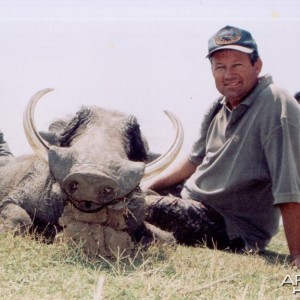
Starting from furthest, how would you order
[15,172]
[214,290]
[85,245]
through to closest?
[15,172] < [85,245] < [214,290]

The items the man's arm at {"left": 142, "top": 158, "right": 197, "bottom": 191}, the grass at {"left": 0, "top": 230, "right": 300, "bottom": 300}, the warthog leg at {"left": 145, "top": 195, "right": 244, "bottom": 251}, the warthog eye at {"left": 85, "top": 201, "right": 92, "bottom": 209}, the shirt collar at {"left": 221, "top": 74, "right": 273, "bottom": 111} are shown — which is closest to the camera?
the grass at {"left": 0, "top": 230, "right": 300, "bottom": 300}

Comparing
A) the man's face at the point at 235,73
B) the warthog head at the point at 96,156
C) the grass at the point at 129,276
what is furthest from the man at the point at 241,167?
the grass at the point at 129,276

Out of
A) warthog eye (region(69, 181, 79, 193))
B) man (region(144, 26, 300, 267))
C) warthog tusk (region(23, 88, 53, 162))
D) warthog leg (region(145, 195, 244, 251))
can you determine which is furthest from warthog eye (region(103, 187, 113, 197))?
warthog leg (region(145, 195, 244, 251))

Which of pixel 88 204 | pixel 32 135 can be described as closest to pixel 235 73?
pixel 32 135

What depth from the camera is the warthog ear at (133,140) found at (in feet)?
12.5

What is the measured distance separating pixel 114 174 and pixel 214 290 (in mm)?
872

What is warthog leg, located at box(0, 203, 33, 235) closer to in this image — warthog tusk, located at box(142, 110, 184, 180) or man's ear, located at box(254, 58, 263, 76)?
warthog tusk, located at box(142, 110, 184, 180)

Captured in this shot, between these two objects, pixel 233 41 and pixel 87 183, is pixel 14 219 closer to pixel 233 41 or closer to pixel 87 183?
pixel 87 183

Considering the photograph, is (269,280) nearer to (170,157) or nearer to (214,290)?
(214,290)

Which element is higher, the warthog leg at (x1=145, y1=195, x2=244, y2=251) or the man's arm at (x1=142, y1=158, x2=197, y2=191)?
the man's arm at (x1=142, y1=158, x2=197, y2=191)

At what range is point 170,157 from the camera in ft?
13.0

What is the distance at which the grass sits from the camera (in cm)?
236

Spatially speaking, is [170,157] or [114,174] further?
[170,157]

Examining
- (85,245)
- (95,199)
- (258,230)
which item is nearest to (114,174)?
(95,199)
